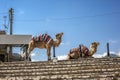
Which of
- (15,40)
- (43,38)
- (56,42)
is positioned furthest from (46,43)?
(15,40)

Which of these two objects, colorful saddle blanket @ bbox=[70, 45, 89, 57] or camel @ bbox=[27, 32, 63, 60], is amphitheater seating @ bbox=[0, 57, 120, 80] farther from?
colorful saddle blanket @ bbox=[70, 45, 89, 57]

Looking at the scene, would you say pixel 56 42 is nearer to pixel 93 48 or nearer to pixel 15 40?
pixel 93 48

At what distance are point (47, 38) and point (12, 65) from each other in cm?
457

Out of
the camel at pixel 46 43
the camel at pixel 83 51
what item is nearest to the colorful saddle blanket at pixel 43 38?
the camel at pixel 46 43

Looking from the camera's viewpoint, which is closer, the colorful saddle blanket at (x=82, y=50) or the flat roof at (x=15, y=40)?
the colorful saddle blanket at (x=82, y=50)

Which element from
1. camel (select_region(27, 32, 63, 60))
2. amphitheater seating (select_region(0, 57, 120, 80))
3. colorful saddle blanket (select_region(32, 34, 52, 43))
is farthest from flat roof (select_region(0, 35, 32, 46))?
amphitheater seating (select_region(0, 57, 120, 80))

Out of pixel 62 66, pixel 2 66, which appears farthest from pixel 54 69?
pixel 2 66

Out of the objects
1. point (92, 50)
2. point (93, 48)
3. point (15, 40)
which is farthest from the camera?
point (15, 40)

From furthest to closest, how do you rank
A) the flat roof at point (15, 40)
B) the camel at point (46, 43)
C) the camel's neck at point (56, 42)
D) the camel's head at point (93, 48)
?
the flat roof at point (15, 40), the camel's head at point (93, 48), the camel's neck at point (56, 42), the camel at point (46, 43)

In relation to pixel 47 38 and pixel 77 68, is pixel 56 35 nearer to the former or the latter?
pixel 47 38

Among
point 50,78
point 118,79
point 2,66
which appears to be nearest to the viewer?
point 118,79

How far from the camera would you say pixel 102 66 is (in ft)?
55.0

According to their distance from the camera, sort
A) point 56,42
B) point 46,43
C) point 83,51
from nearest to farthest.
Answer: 1. point 46,43
2. point 56,42
3. point 83,51

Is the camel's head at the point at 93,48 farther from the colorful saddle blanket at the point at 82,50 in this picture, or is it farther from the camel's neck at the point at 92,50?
the colorful saddle blanket at the point at 82,50
